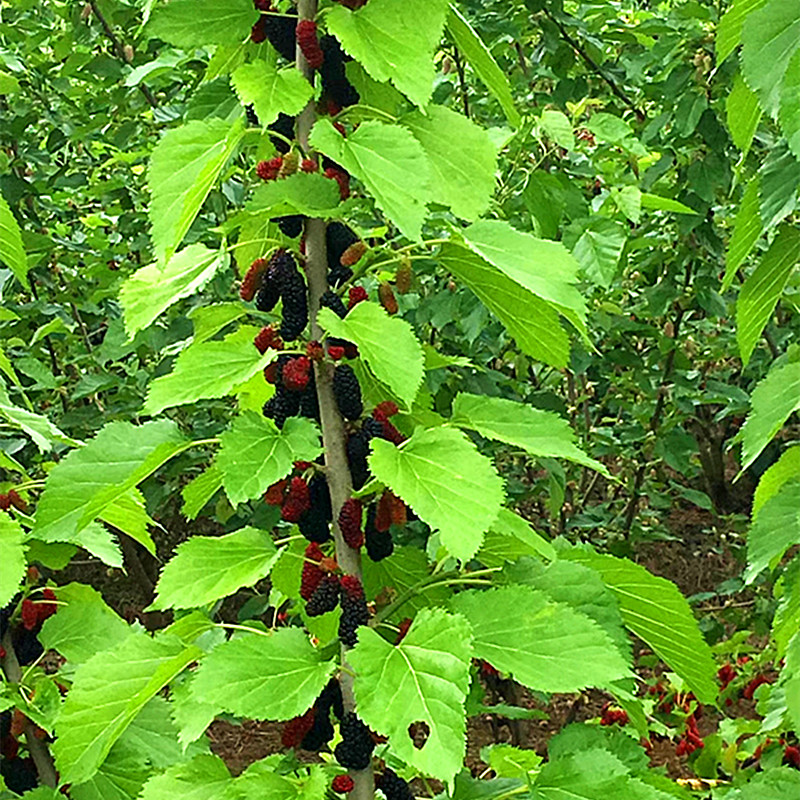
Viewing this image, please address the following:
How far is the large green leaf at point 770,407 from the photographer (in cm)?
143

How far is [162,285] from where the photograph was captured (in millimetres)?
1173

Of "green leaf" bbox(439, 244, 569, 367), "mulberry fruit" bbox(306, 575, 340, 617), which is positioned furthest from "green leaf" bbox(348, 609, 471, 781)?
"green leaf" bbox(439, 244, 569, 367)

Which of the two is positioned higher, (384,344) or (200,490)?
(384,344)

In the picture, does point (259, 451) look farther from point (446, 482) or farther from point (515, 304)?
point (515, 304)

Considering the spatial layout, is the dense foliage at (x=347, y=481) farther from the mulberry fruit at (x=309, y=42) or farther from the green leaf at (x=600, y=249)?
the green leaf at (x=600, y=249)

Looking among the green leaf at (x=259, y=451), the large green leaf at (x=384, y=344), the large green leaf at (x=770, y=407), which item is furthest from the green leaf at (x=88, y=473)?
the large green leaf at (x=770, y=407)

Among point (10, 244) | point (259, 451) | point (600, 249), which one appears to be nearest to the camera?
point (259, 451)

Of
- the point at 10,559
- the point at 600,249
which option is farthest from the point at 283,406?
the point at 600,249

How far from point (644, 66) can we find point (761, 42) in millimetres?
2084

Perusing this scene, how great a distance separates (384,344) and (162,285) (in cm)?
27

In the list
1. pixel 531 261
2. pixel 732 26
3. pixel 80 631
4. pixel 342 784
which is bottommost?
pixel 80 631

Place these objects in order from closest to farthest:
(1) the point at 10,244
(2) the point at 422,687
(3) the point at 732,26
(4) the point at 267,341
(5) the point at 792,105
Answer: (2) the point at 422,687 < (4) the point at 267,341 < (5) the point at 792,105 < (1) the point at 10,244 < (3) the point at 732,26

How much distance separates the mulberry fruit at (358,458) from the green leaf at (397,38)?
0.33 metres

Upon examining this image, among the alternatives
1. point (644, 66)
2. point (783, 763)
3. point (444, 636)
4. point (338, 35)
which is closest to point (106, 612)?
point (444, 636)
